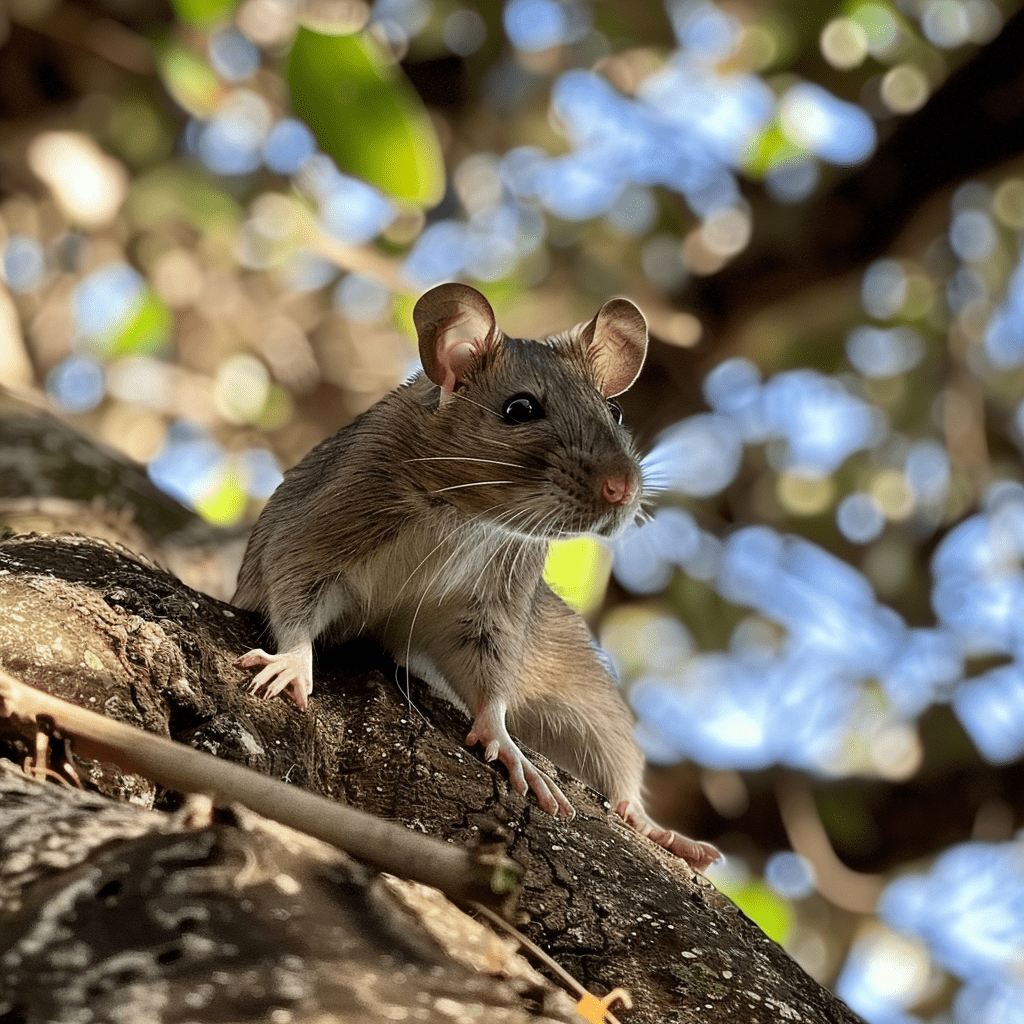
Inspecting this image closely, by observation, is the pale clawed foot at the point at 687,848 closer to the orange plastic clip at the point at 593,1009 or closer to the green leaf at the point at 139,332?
the orange plastic clip at the point at 593,1009

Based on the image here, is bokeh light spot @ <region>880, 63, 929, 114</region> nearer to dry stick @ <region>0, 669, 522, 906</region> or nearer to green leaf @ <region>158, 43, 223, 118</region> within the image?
green leaf @ <region>158, 43, 223, 118</region>

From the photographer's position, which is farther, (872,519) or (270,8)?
Answer: (872,519)

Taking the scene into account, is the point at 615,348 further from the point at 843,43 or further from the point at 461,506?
the point at 843,43

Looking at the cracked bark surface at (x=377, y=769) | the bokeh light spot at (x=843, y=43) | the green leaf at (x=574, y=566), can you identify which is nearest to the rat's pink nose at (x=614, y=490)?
the cracked bark surface at (x=377, y=769)

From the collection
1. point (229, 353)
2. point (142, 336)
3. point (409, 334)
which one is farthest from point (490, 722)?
point (229, 353)

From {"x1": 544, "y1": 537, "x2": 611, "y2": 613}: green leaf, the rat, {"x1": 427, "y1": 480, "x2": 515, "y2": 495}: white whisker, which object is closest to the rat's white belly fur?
the rat

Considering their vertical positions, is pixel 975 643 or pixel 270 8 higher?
pixel 270 8

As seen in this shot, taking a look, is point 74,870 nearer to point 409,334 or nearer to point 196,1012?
point 196,1012
